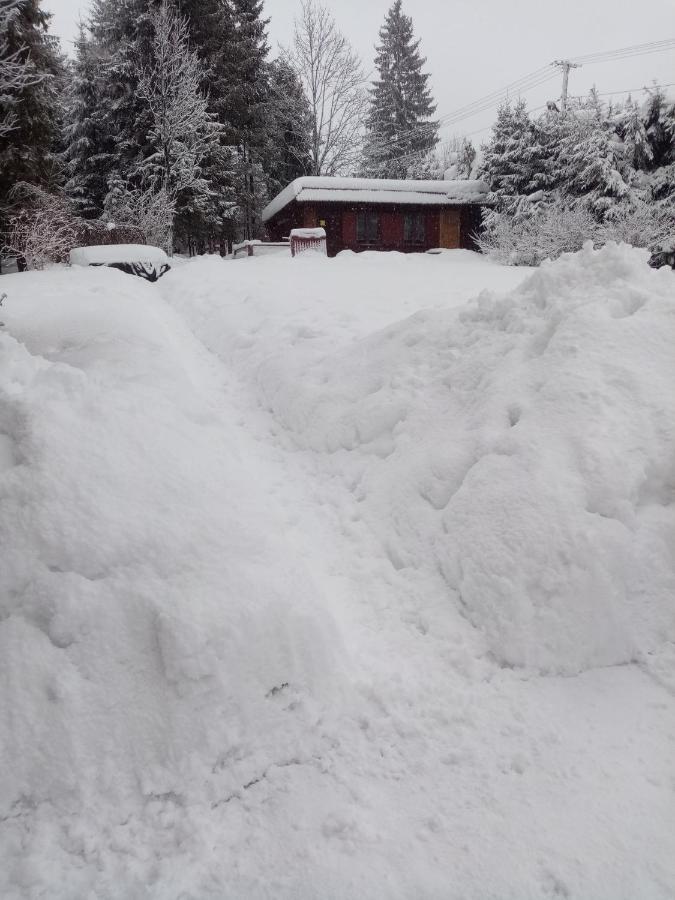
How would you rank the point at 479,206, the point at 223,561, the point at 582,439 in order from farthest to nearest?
the point at 479,206
the point at 582,439
the point at 223,561

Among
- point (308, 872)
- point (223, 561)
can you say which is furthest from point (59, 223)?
point (308, 872)

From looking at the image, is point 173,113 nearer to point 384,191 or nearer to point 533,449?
point 384,191

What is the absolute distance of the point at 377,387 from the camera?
4848mm

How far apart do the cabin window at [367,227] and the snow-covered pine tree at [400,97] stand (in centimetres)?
1879

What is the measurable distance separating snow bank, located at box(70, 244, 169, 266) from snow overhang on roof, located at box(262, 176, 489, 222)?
377 inches

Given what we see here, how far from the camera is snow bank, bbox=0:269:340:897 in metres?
2.10

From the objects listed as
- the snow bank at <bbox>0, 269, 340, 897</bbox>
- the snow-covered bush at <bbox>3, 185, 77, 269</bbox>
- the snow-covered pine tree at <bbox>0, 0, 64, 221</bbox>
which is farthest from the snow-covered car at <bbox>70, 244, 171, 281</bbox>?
the snow bank at <bbox>0, 269, 340, 897</bbox>

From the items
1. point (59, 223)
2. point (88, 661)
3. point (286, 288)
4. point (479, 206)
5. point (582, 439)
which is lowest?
→ point (88, 661)

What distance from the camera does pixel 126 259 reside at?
43.5ft

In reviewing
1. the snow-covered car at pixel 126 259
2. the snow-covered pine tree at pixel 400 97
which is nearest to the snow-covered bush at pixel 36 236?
the snow-covered car at pixel 126 259

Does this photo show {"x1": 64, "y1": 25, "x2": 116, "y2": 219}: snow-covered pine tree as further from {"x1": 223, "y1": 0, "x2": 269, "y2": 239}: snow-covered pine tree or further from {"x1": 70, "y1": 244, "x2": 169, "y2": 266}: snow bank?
{"x1": 70, "y1": 244, "x2": 169, "y2": 266}: snow bank

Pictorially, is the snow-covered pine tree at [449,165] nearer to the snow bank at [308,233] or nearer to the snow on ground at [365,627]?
the snow bank at [308,233]

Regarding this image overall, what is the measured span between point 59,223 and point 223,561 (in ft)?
51.5

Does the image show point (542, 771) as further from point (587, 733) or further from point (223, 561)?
point (223, 561)
